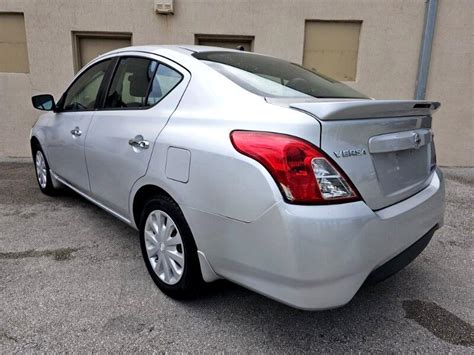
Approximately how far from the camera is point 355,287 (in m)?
1.60

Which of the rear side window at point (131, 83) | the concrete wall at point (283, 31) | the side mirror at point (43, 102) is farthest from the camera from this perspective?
the concrete wall at point (283, 31)

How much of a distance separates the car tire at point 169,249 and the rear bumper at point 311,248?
1.02 feet

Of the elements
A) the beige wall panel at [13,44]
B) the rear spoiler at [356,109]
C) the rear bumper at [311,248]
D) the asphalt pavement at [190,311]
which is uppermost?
the beige wall panel at [13,44]

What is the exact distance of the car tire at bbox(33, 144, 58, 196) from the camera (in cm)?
413

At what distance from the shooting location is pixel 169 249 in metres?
2.18

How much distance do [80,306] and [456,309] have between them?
2.34 meters

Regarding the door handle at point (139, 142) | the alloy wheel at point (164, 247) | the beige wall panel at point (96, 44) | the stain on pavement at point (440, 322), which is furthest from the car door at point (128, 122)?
the beige wall panel at point (96, 44)

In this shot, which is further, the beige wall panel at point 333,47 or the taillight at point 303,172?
the beige wall panel at point 333,47

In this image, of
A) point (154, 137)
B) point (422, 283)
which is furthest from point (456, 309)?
point (154, 137)

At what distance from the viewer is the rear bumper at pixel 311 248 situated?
1.49 metres

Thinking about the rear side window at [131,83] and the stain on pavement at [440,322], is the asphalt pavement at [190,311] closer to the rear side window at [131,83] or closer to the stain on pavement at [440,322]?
the stain on pavement at [440,322]

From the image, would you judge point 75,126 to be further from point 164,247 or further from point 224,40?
point 224,40

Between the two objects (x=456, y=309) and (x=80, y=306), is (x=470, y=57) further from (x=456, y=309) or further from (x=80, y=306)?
(x=80, y=306)

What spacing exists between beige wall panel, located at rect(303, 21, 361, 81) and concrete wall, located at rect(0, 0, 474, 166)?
0.13 metres
